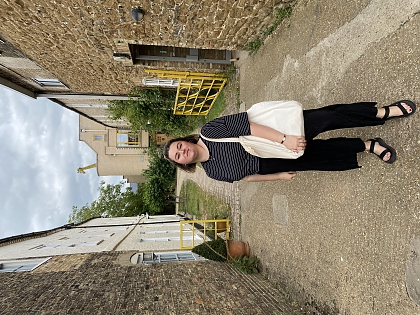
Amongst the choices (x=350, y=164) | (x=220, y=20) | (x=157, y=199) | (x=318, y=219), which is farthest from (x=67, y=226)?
(x=350, y=164)

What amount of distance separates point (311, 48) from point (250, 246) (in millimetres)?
4965

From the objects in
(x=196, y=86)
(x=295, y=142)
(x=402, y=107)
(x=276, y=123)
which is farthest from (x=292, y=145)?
(x=196, y=86)

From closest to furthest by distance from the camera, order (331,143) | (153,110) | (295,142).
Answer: (295,142) < (331,143) < (153,110)

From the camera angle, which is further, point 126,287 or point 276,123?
point 126,287

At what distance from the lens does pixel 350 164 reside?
402cm

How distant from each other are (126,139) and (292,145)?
2345cm

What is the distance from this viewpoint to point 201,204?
1405 centimetres

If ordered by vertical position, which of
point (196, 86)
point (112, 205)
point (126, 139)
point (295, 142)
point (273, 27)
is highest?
point (273, 27)

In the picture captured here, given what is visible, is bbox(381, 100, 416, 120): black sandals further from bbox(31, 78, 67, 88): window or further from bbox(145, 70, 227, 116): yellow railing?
bbox(31, 78, 67, 88): window

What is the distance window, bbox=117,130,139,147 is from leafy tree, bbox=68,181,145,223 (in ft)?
23.5

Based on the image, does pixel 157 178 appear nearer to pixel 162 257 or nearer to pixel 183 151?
pixel 162 257

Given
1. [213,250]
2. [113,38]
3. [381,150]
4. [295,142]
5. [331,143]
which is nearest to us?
[295,142]

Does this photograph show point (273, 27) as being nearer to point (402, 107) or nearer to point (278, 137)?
point (402, 107)

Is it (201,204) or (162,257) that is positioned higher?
(201,204)
